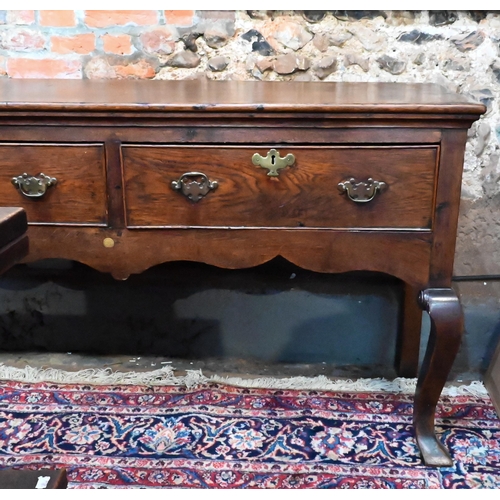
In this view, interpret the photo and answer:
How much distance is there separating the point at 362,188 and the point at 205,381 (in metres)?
0.82

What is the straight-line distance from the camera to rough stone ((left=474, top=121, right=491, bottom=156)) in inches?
64.4

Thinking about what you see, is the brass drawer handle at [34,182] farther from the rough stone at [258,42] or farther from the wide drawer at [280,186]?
the rough stone at [258,42]

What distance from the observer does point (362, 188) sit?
108cm

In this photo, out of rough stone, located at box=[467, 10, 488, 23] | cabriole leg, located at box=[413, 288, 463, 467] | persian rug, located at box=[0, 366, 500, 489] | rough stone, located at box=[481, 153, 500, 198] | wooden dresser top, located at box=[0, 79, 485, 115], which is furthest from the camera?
rough stone, located at box=[481, 153, 500, 198]

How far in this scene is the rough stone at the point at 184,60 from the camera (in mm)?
1625

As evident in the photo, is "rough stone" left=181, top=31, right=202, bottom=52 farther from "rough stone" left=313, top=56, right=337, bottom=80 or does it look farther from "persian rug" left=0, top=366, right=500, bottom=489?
"persian rug" left=0, top=366, right=500, bottom=489

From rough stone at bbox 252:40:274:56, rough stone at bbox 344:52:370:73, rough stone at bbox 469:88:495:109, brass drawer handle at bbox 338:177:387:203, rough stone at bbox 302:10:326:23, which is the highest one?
rough stone at bbox 302:10:326:23

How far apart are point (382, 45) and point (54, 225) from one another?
1045 millimetres

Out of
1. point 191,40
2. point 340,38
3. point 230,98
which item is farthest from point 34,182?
point 340,38

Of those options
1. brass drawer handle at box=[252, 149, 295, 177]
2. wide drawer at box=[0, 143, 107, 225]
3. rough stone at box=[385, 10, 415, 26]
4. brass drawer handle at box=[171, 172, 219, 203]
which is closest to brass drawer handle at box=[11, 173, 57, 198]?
wide drawer at box=[0, 143, 107, 225]

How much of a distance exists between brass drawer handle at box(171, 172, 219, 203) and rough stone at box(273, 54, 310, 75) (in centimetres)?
68

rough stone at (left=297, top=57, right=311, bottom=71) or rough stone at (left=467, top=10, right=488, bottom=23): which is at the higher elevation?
rough stone at (left=467, top=10, right=488, bottom=23)

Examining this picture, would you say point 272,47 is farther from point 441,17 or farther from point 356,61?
point 441,17

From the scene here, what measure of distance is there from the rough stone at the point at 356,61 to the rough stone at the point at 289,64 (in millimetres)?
112
